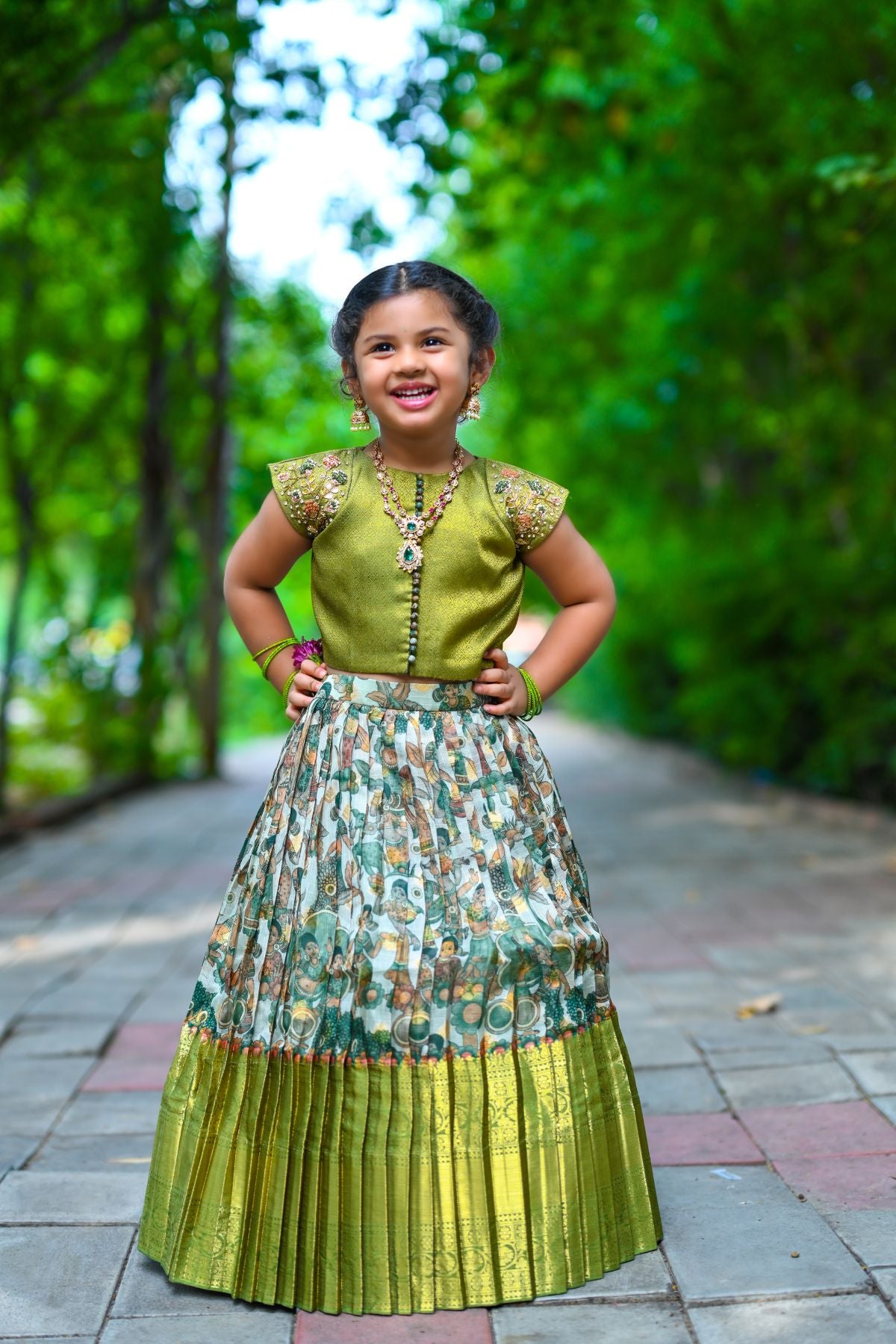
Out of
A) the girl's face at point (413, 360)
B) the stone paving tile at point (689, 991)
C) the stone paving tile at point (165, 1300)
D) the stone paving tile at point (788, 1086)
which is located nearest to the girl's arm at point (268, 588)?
the girl's face at point (413, 360)

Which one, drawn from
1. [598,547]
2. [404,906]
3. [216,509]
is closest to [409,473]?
[404,906]

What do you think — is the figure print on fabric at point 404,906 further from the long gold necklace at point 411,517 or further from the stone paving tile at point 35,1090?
the stone paving tile at point 35,1090

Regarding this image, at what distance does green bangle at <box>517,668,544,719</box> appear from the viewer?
Answer: 2.53 m

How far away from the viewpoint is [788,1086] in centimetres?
340

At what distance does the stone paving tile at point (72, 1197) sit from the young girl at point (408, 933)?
283 mm

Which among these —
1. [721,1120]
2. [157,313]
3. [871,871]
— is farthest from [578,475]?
[721,1120]

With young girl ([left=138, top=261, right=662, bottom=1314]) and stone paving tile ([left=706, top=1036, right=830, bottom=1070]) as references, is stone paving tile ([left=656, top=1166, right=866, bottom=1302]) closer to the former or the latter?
young girl ([left=138, top=261, right=662, bottom=1314])

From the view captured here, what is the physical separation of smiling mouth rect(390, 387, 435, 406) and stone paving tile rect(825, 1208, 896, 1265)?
66.9 inches

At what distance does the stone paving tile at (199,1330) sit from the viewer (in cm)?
219

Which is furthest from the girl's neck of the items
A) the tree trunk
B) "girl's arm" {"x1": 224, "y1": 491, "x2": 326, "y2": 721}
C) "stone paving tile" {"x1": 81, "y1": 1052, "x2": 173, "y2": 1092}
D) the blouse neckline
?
the tree trunk

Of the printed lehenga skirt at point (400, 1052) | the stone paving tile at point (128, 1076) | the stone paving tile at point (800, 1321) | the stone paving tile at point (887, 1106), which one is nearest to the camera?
the stone paving tile at point (800, 1321)

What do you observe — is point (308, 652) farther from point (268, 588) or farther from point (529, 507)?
point (529, 507)

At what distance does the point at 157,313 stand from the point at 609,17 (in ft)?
19.1

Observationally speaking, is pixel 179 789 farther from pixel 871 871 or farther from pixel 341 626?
pixel 341 626
